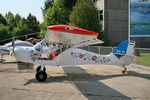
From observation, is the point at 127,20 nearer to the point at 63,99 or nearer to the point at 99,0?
the point at 99,0

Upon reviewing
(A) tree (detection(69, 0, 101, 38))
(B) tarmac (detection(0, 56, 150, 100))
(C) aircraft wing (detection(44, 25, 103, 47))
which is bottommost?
(B) tarmac (detection(0, 56, 150, 100))

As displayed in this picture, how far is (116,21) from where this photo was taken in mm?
34750

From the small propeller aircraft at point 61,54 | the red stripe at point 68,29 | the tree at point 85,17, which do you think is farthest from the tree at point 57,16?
the red stripe at point 68,29

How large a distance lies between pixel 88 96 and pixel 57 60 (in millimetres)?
3882

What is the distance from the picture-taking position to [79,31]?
28.4 ft

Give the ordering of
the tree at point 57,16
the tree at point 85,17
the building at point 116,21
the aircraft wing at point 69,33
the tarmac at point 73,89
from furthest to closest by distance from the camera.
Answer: the tree at point 57,16 < the building at point 116,21 < the tree at point 85,17 < the aircraft wing at point 69,33 < the tarmac at point 73,89

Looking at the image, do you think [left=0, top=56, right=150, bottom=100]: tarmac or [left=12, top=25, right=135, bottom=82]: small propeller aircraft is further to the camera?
[left=12, top=25, right=135, bottom=82]: small propeller aircraft

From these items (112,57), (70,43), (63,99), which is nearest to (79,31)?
(70,43)

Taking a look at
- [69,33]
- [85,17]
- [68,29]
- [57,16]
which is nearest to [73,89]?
[69,33]

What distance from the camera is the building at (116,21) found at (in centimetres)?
3412

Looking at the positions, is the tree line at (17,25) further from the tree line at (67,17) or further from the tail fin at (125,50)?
the tail fin at (125,50)

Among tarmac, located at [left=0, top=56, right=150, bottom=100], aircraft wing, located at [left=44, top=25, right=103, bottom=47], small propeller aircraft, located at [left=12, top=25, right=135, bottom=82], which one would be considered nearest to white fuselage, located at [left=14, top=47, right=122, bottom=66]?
small propeller aircraft, located at [left=12, top=25, right=135, bottom=82]

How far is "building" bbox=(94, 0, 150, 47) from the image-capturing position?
112ft

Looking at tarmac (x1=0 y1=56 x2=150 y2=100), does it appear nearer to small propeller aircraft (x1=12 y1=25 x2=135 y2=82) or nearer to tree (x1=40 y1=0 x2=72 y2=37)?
small propeller aircraft (x1=12 y1=25 x2=135 y2=82)
